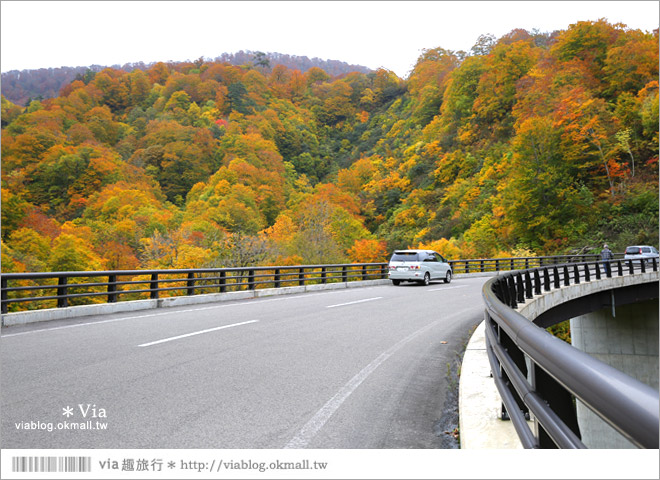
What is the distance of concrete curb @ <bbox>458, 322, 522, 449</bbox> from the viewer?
353 cm

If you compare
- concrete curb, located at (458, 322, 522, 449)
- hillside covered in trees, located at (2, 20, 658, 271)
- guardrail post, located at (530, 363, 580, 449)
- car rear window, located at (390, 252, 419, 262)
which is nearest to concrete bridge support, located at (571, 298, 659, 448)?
car rear window, located at (390, 252, 419, 262)

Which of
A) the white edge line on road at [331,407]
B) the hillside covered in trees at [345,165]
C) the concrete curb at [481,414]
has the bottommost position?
the white edge line on road at [331,407]

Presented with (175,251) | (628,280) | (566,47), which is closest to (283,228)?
(175,251)

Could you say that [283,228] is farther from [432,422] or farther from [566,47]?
[432,422]

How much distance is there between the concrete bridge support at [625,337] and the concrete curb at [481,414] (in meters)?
19.8

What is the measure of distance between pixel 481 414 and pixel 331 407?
1480mm

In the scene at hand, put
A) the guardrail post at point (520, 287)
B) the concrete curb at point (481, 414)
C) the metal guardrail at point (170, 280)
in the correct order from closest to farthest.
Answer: the concrete curb at point (481, 414) → the metal guardrail at point (170, 280) → the guardrail post at point (520, 287)

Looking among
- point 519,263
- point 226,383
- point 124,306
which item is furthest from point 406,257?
point 519,263

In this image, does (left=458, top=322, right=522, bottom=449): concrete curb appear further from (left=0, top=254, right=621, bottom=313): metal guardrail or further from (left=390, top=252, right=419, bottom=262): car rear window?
(left=390, top=252, right=419, bottom=262): car rear window

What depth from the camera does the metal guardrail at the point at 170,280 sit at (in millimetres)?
11617

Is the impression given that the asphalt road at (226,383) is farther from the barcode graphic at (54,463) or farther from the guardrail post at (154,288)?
the guardrail post at (154,288)

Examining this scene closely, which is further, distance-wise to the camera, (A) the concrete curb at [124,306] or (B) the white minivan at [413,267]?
(B) the white minivan at [413,267]

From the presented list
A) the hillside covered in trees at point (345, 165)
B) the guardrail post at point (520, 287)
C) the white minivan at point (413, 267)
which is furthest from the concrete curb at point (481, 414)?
the hillside covered in trees at point (345, 165)

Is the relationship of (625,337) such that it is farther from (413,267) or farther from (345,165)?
(345,165)
